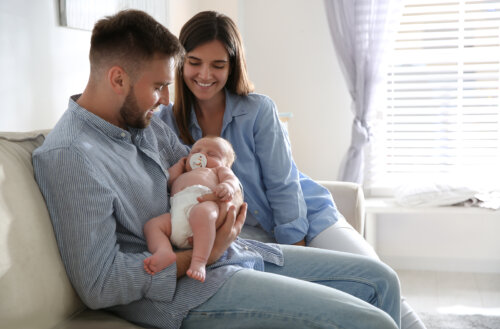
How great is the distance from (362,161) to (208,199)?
236 centimetres

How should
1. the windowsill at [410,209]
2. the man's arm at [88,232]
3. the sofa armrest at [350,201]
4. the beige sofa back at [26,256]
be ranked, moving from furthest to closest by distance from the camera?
the windowsill at [410,209], the sofa armrest at [350,201], the man's arm at [88,232], the beige sofa back at [26,256]

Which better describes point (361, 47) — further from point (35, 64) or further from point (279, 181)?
point (35, 64)

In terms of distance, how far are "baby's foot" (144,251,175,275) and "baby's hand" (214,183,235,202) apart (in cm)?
24

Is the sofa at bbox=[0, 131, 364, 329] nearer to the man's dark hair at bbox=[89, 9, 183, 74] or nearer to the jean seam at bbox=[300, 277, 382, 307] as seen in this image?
the man's dark hair at bbox=[89, 9, 183, 74]

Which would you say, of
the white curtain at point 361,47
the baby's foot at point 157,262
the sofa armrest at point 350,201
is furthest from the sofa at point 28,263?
the white curtain at point 361,47

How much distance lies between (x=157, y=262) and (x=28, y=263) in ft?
0.97

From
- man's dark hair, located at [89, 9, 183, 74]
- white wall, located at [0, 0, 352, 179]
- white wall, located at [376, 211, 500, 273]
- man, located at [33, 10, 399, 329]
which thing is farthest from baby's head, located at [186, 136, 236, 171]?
white wall, located at [376, 211, 500, 273]

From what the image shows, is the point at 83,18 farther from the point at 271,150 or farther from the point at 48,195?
the point at 48,195

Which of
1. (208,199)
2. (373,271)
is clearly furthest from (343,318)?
Result: (208,199)

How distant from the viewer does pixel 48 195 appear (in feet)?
4.60

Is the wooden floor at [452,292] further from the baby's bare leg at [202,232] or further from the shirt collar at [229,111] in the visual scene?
the baby's bare leg at [202,232]

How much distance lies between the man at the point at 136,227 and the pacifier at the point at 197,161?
0.15 m

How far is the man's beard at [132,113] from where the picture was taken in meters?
1.56

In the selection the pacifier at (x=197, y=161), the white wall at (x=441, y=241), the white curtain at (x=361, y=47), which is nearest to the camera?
the pacifier at (x=197, y=161)
